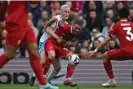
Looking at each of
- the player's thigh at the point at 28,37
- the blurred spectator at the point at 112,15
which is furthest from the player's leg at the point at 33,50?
the blurred spectator at the point at 112,15

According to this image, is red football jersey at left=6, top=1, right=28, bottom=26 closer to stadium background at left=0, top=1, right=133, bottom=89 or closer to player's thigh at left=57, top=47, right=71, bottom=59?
player's thigh at left=57, top=47, right=71, bottom=59

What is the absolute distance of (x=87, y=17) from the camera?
69.7ft

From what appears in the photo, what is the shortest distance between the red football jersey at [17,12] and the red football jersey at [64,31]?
3097 millimetres

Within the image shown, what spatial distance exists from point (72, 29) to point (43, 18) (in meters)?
6.78

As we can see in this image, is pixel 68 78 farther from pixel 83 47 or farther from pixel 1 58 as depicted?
pixel 83 47

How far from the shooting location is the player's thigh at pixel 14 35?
11.4 metres

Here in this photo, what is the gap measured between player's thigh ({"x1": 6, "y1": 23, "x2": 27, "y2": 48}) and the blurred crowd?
788 centimetres

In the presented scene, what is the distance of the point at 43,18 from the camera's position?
21.0m

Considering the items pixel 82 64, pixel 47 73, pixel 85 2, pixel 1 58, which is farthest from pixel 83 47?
pixel 1 58

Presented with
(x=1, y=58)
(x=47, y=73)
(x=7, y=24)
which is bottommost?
(x=47, y=73)

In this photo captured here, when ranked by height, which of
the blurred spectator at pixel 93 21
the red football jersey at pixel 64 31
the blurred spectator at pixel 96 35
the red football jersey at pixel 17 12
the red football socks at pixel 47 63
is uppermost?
the red football jersey at pixel 17 12

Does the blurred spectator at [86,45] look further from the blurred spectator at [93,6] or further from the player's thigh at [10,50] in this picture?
the player's thigh at [10,50]

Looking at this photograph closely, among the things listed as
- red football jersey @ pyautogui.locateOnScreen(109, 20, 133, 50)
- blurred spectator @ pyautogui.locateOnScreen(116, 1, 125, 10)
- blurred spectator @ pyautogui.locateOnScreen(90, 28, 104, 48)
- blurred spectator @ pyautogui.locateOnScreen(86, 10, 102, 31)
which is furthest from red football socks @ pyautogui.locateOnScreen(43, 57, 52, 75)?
blurred spectator @ pyautogui.locateOnScreen(116, 1, 125, 10)

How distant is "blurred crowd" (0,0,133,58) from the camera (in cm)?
1962
